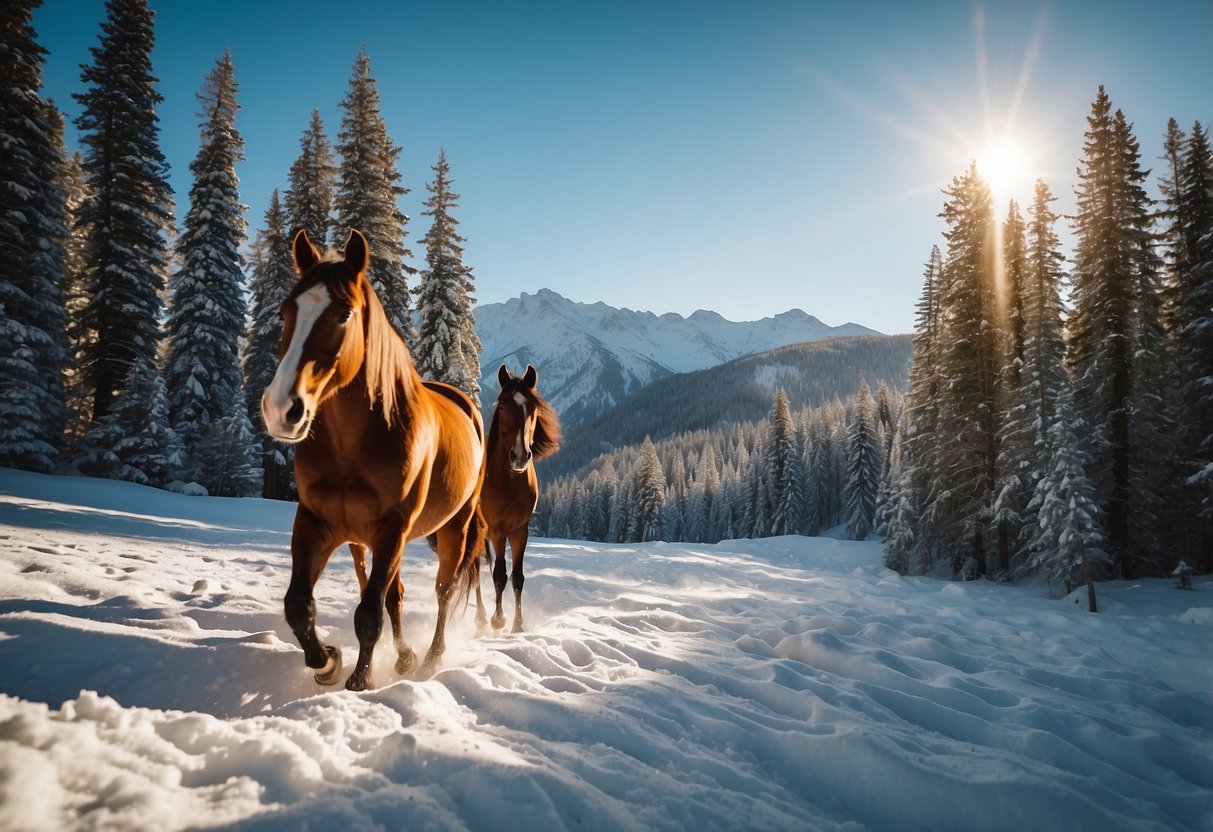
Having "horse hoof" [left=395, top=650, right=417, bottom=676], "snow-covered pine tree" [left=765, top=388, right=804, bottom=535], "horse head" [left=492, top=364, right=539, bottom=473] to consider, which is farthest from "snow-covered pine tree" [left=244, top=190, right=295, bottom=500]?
"snow-covered pine tree" [left=765, top=388, right=804, bottom=535]

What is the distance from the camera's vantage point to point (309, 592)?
3043mm

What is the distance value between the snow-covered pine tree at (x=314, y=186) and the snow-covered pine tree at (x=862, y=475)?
4994 cm

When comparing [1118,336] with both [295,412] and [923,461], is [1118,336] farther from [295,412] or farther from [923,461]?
[295,412]

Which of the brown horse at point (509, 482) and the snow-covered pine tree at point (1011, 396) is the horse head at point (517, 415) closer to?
the brown horse at point (509, 482)

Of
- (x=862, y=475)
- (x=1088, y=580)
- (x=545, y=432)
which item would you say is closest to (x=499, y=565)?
(x=545, y=432)

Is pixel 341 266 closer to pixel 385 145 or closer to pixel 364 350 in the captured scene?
pixel 364 350

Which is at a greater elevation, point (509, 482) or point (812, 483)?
point (812, 483)

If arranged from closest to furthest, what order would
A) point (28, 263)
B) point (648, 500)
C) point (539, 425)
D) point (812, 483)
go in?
point (539, 425) < point (28, 263) < point (648, 500) < point (812, 483)

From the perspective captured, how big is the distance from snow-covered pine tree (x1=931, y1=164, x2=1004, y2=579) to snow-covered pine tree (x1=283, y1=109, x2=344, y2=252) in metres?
29.3

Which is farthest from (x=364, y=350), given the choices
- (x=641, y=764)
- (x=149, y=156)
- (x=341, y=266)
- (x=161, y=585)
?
(x=149, y=156)

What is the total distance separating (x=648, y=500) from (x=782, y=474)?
51.9 feet

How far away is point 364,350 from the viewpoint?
122 inches

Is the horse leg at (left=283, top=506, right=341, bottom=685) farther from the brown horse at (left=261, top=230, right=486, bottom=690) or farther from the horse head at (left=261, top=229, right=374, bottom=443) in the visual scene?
the horse head at (left=261, top=229, right=374, bottom=443)

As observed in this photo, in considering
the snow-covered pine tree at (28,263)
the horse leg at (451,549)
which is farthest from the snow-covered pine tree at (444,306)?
the horse leg at (451,549)
